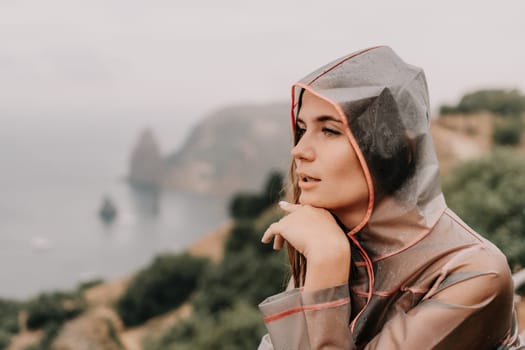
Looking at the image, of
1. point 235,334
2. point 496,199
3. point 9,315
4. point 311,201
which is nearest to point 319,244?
point 311,201

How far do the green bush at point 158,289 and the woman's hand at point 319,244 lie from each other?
23.3m

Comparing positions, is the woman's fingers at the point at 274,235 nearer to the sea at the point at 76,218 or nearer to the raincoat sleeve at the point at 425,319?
the raincoat sleeve at the point at 425,319

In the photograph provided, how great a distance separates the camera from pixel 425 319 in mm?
1074

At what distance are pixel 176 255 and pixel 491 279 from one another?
25824 millimetres

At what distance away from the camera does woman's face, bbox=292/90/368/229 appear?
3.79 ft

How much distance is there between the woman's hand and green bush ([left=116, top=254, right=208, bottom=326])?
Answer: 2332cm

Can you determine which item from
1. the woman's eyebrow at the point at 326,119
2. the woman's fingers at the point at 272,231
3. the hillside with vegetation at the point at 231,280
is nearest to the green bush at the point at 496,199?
the hillside with vegetation at the point at 231,280

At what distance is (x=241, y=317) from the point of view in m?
11.9

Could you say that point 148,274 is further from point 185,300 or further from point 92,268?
point 92,268

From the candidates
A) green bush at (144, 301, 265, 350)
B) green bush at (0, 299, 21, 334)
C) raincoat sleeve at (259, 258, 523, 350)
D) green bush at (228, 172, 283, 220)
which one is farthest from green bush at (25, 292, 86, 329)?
raincoat sleeve at (259, 258, 523, 350)

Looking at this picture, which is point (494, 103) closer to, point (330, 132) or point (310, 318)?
point (330, 132)

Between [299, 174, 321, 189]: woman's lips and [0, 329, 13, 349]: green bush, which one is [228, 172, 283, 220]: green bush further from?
[299, 174, 321, 189]: woman's lips

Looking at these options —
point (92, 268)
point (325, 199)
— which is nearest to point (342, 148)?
point (325, 199)

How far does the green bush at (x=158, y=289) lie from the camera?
76.0 ft
